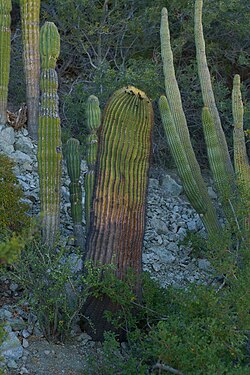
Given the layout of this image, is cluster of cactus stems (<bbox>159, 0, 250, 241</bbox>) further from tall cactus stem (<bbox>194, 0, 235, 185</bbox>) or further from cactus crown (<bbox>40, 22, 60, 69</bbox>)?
cactus crown (<bbox>40, 22, 60, 69</bbox>)

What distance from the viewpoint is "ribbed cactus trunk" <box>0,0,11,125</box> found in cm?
899

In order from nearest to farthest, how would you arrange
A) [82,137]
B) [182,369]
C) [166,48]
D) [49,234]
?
[182,369], [49,234], [166,48], [82,137]

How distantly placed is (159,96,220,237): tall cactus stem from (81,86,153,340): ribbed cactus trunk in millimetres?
1827

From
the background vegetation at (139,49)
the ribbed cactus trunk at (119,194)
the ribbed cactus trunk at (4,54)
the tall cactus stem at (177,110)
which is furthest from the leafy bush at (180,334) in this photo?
the background vegetation at (139,49)

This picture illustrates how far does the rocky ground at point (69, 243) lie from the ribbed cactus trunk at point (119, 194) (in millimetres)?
491

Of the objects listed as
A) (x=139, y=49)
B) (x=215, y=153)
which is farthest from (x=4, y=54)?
(x=139, y=49)

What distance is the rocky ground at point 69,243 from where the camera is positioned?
17.4 ft

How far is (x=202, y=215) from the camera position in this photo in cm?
784

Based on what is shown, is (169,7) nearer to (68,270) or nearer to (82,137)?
(82,137)

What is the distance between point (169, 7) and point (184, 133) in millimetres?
4437

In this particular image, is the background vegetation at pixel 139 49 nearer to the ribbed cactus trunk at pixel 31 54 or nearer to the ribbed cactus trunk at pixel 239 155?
the ribbed cactus trunk at pixel 31 54

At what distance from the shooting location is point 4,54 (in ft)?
29.5

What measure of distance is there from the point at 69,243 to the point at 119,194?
158 centimetres

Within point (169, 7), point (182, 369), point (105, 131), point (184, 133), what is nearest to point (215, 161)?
point (184, 133)
